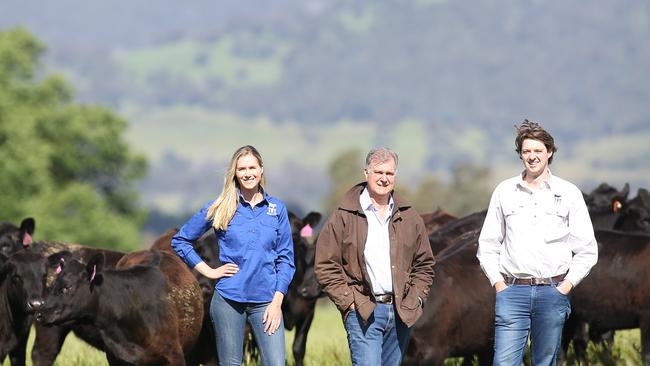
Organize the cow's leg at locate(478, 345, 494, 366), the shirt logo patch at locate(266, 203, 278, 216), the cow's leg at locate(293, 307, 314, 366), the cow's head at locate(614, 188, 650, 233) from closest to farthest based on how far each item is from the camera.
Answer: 1. the shirt logo patch at locate(266, 203, 278, 216)
2. the cow's leg at locate(478, 345, 494, 366)
3. the cow's leg at locate(293, 307, 314, 366)
4. the cow's head at locate(614, 188, 650, 233)

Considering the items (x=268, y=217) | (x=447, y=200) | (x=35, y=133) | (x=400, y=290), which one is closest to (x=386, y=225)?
(x=400, y=290)

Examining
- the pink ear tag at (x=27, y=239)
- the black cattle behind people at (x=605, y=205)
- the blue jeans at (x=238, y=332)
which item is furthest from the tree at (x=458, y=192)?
the blue jeans at (x=238, y=332)

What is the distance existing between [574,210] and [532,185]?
322mm

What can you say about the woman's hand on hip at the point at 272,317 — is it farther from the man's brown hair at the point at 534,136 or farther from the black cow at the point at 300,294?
the black cow at the point at 300,294

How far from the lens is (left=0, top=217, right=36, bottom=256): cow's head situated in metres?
13.9

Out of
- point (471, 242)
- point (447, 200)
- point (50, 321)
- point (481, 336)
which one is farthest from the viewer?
point (447, 200)

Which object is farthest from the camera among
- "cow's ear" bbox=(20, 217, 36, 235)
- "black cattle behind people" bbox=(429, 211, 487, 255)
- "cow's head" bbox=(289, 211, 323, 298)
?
"cow's ear" bbox=(20, 217, 36, 235)

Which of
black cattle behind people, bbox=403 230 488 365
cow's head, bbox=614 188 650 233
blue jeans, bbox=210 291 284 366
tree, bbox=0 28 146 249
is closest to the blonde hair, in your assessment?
blue jeans, bbox=210 291 284 366

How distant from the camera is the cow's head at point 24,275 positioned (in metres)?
12.1

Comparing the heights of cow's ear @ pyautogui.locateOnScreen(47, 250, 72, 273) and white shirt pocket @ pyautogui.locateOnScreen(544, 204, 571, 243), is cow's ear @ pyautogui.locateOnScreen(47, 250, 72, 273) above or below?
below

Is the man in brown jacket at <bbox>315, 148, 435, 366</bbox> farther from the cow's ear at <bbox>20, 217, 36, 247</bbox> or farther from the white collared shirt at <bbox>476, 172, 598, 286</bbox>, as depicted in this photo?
the cow's ear at <bbox>20, 217, 36, 247</bbox>

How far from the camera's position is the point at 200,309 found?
11227 millimetres

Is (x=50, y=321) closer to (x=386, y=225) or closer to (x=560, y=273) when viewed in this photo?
(x=386, y=225)

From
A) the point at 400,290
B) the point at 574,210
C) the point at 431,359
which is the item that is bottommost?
the point at 431,359
